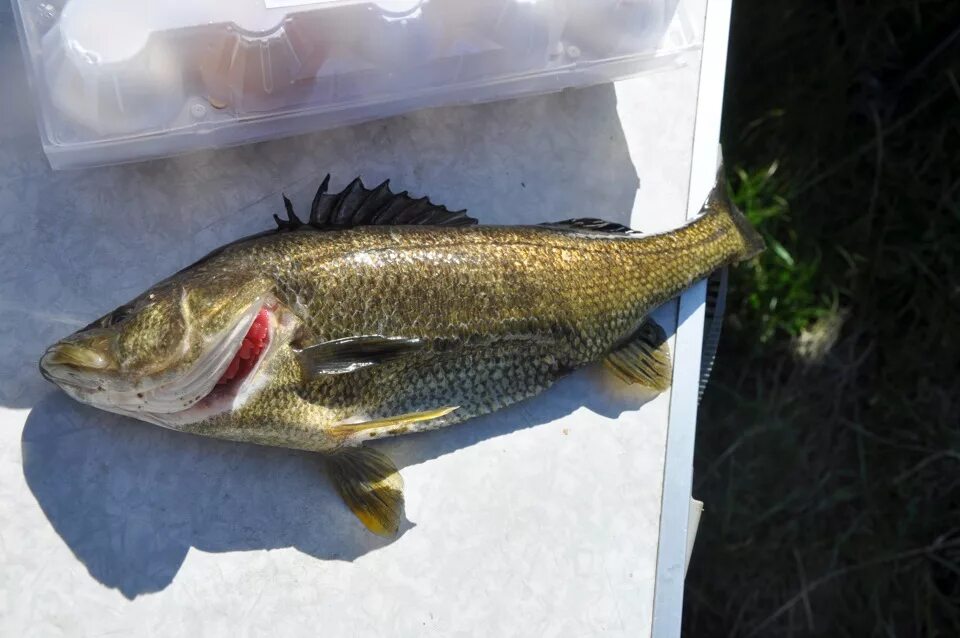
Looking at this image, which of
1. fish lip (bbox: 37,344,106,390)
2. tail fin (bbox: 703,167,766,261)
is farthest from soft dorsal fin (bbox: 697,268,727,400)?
fish lip (bbox: 37,344,106,390)

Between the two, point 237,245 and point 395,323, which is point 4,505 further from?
point 395,323

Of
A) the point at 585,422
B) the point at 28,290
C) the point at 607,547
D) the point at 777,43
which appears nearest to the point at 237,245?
the point at 28,290

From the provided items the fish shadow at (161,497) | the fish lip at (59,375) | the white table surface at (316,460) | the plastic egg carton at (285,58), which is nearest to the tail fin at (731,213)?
the white table surface at (316,460)

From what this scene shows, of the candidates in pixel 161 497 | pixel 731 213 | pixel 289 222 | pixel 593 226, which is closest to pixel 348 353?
pixel 289 222

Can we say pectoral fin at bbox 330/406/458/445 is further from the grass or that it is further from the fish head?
the grass

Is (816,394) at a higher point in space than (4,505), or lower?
lower

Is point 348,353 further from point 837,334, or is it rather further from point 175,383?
point 837,334

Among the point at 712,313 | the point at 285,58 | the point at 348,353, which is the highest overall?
the point at 285,58
